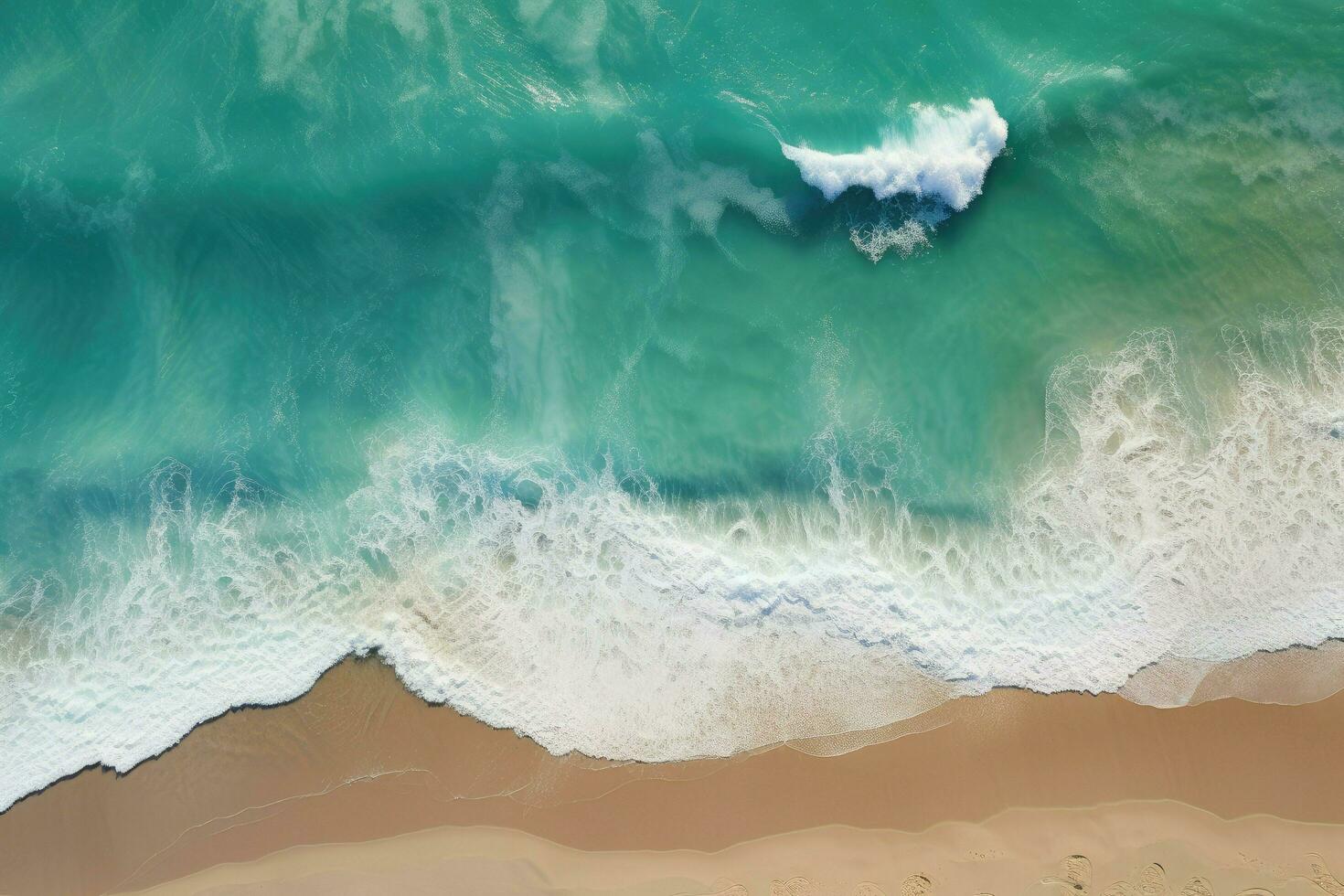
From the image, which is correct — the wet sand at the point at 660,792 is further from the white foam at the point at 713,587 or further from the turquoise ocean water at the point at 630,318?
the turquoise ocean water at the point at 630,318

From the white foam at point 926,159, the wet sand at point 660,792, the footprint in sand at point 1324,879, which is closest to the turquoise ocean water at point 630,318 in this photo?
the white foam at point 926,159

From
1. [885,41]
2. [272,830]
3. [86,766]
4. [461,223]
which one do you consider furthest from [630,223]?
[86,766]

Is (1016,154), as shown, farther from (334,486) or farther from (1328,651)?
(334,486)

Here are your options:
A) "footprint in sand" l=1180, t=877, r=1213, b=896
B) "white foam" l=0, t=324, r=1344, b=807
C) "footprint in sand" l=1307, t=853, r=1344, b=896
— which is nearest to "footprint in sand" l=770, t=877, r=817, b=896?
"white foam" l=0, t=324, r=1344, b=807

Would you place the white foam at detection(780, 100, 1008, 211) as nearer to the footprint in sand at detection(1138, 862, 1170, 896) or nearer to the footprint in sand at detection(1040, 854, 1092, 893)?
the footprint in sand at detection(1040, 854, 1092, 893)

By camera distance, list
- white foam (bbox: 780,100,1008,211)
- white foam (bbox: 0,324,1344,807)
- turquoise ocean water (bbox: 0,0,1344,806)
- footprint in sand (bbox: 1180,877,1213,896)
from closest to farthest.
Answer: footprint in sand (bbox: 1180,877,1213,896) → white foam (bbox: 0,324,1344,807) → turquoise ocean water (bbox: 0,0,1344,806) → white foam (bbox: 780,100,1008,211)

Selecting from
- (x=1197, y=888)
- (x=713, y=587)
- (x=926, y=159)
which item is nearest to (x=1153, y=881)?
(x=1197, y=888)
